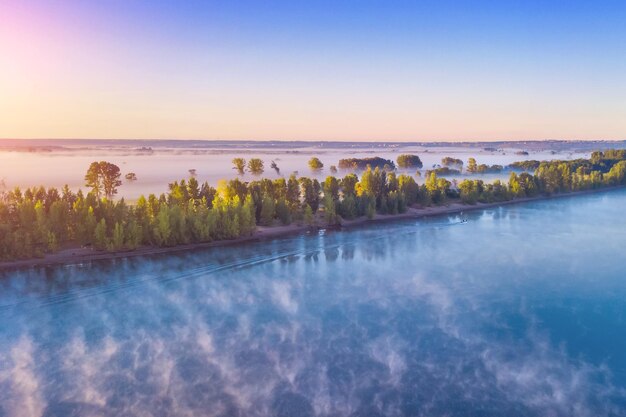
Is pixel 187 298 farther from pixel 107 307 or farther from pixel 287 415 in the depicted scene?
pixel 287 415

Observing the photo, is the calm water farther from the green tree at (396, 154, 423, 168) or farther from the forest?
the green tree at (396, 154, 423, 168)

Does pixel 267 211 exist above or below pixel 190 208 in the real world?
below

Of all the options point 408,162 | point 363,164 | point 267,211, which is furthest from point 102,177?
point 408,162

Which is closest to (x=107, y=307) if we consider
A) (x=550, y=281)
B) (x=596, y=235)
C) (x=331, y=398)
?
(x=331, y=398)

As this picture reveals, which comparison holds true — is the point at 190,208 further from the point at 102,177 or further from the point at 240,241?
the point at 102,177

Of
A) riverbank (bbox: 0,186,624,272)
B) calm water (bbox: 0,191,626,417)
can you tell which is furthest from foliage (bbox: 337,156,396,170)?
calm water (bbox: 0,191,626,417)
